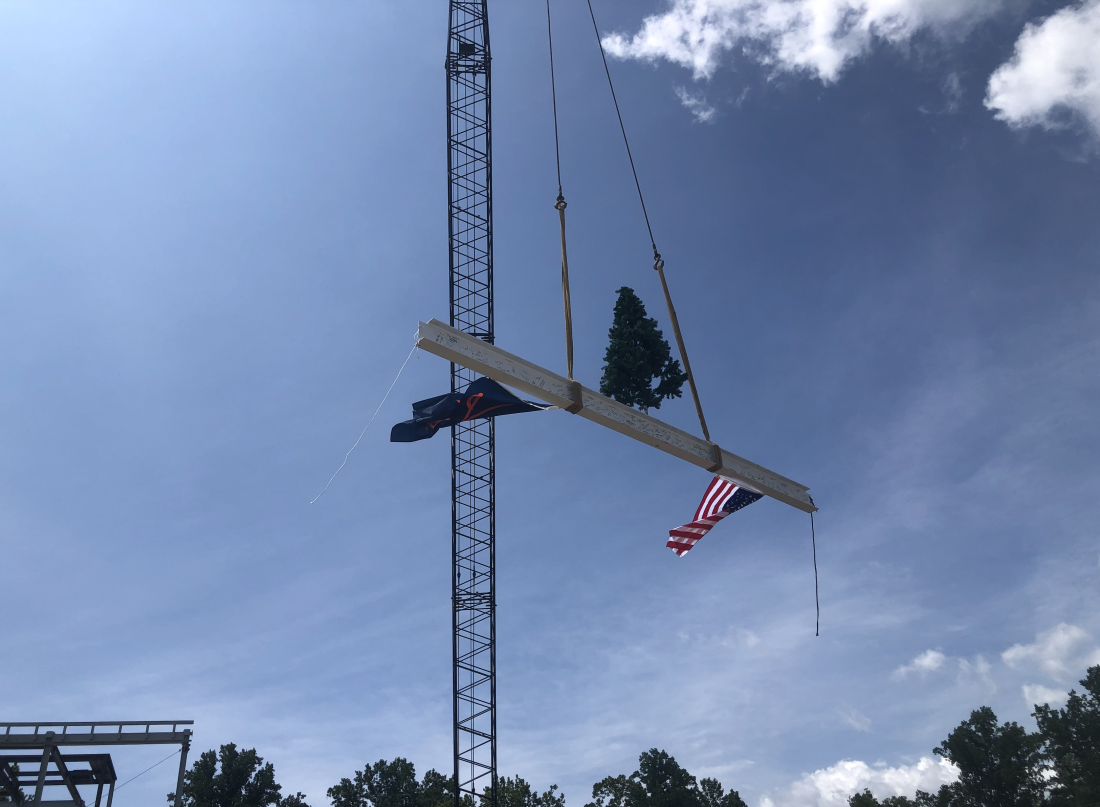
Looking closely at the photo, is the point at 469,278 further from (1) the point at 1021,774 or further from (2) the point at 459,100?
(1) the point at 1021,774

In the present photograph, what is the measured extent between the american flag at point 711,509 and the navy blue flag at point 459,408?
4.80 m

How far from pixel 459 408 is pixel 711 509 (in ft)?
21.5

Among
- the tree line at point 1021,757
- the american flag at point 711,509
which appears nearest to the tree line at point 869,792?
the tree line at point 1021,757

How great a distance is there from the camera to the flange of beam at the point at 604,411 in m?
14.4

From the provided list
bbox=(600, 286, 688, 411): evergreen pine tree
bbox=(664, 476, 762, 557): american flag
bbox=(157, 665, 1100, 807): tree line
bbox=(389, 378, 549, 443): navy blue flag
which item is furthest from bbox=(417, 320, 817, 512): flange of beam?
→ bbox=(157, 665, 1100, 807): tree line

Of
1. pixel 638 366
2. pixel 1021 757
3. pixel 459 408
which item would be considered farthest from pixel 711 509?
pixel 1021 757

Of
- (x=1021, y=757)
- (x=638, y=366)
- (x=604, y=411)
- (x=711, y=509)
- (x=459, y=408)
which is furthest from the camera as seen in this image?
(x=1021, y=757)

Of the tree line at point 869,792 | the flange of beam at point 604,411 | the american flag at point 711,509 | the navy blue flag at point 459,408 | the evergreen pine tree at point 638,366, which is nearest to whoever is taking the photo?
the flange of beam at point 604,411

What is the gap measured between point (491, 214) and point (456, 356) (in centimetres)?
2842

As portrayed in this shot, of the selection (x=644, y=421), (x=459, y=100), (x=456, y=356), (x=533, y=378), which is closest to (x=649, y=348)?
(x=644, y=421)

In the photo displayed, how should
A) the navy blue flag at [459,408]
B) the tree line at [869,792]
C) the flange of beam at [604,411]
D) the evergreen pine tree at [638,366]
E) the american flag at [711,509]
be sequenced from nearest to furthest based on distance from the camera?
1. the flange of beam at [604,411]
2. the navy blue flag at [459,408]
3. the american flag at [711,509]
4. the evergreen pine tree at [638,366]
5. the tree line at [869,792]

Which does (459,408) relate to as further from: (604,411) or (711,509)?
(711,509)

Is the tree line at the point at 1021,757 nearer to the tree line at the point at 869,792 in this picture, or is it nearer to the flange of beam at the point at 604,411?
the tree line at the point at 869,792

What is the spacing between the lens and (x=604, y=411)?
16.4 m
